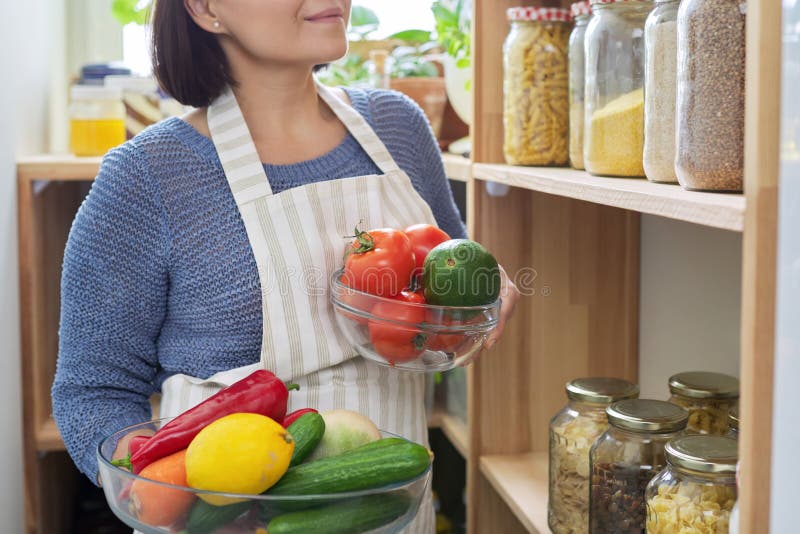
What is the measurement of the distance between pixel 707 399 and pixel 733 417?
5 centimetres

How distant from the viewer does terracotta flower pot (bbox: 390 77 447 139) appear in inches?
72.1

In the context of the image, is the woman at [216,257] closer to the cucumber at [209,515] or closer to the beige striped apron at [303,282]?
the beige striped apron at [303,282]

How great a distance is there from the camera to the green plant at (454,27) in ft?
5.82

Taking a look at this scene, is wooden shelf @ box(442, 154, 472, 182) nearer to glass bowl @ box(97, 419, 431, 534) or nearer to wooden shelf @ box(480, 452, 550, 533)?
wooden shelf @ box(480, 452, 550, 533)

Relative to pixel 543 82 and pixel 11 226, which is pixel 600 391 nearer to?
pixel 543 82

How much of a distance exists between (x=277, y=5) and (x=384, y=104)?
29 centimetres

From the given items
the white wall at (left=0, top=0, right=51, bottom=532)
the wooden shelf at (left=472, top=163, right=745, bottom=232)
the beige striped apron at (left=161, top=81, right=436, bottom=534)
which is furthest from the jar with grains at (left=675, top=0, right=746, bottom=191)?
the white wall at (left=0, top=0, right=51, bottom=532)

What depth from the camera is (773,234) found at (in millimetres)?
601

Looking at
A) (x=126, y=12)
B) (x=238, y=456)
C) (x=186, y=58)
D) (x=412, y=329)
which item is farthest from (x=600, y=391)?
(x=126, y=12)

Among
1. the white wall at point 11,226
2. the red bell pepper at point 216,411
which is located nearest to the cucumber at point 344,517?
the red bell pepper at point 216,411

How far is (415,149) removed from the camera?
1.38 metres

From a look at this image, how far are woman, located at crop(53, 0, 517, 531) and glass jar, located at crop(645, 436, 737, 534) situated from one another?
33 centimetres

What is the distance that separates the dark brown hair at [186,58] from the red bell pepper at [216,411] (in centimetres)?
46

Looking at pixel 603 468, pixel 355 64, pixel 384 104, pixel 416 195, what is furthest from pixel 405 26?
pixel 603 468
